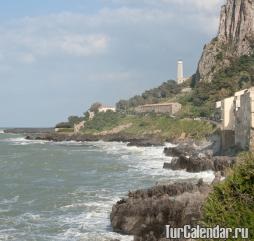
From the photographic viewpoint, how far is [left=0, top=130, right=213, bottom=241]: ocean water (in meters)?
21.9

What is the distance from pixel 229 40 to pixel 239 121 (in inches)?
3263

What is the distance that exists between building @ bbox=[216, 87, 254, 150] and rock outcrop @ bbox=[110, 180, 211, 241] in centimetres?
1540

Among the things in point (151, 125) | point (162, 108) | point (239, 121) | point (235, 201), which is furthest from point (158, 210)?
point (162, 108)

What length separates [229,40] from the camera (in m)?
127

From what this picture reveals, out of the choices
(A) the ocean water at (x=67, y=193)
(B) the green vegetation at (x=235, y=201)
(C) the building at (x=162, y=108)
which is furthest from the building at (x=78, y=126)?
(B) the green vegetation at (x=235, y=201)

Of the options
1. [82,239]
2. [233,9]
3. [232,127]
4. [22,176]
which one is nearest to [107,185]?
[22,176]

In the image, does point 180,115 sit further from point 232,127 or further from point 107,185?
point 107,185

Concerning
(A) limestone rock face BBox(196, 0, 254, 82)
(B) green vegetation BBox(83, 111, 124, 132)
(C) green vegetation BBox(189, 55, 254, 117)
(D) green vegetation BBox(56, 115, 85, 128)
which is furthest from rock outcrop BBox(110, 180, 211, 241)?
(D) green vegetation BBox(56, 115, 85, 128)

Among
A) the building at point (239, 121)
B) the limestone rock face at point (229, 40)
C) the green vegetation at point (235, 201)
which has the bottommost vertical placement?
the green vegetation at point (235, 201)

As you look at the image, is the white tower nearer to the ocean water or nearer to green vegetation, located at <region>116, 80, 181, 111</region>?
green vegetation, located at <region>116, 80, 181, 111</region>

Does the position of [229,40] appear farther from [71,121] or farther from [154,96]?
[71,121]

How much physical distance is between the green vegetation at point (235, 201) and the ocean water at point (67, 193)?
934cm

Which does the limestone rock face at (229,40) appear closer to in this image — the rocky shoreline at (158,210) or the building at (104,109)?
the building at (104,109)

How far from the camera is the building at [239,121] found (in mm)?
43312
